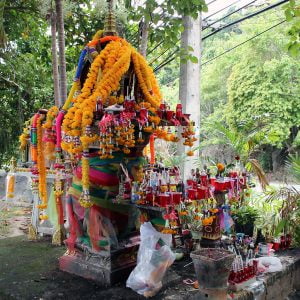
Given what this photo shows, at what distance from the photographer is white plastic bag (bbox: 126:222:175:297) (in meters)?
3.69

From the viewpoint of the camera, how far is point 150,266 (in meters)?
3.71

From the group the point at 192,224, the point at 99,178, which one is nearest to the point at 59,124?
the point at 99,178

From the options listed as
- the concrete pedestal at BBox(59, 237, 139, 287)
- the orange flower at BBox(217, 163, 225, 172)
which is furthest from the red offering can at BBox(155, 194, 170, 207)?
the orange flower at BBox(217, 163, 225, 172)

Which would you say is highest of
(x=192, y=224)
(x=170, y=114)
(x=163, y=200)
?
(x=170, y=114)

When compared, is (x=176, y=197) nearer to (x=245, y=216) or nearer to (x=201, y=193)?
(x=201, y=193)

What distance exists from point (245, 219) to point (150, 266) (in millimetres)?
2259

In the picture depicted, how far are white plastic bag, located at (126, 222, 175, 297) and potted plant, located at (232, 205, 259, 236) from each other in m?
1.98

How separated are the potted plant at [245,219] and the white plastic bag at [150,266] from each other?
1.98m

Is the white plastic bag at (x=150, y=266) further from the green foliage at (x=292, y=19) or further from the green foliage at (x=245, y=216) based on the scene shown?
the green foliage at (x=292, y=19)

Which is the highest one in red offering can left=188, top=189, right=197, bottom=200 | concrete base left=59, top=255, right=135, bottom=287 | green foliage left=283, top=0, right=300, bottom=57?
green foliage left=283, top=0, right=300, bottom=57

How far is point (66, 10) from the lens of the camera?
6.07 meters

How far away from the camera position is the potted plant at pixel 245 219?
215 inches

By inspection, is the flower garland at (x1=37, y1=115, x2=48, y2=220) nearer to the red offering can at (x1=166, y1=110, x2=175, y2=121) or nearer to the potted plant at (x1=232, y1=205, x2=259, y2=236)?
the red offering can at (x1=166, y1=110, x2=175, y2=121)

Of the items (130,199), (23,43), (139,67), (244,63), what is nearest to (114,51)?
(139,67)
